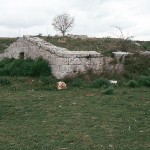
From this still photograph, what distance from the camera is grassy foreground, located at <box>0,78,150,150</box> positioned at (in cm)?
642

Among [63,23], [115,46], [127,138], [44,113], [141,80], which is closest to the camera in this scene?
[127,138]

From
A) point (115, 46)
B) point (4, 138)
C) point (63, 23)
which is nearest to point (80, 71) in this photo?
point (115, 46)

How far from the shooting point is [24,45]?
1608 centimetres

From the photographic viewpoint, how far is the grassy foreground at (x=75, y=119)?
6422 millimetres

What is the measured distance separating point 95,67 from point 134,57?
5.39 feet

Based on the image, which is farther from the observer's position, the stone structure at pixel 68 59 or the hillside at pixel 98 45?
the hillside at pixel 98 45

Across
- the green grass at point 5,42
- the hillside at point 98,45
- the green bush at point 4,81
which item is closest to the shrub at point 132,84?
the hillside at point 98,45

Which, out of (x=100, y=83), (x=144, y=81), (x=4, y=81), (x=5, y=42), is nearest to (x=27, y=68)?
(x=4, y=81)

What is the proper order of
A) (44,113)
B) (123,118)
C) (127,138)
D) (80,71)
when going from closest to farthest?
1. (127,138)
2. (123,118)
3. (44,113)
4. (80,71)

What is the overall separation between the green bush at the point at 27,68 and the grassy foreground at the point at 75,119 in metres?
2.24

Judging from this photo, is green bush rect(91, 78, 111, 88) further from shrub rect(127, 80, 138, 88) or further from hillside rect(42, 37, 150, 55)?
hillside rect(42, 37, 150, 55)

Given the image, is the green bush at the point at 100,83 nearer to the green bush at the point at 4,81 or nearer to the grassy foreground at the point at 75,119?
the grassy foreground at the point at 75,119

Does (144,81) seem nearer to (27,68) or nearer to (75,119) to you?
(27,68)

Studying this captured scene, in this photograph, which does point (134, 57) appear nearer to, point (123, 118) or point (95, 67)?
point (95, 67)
